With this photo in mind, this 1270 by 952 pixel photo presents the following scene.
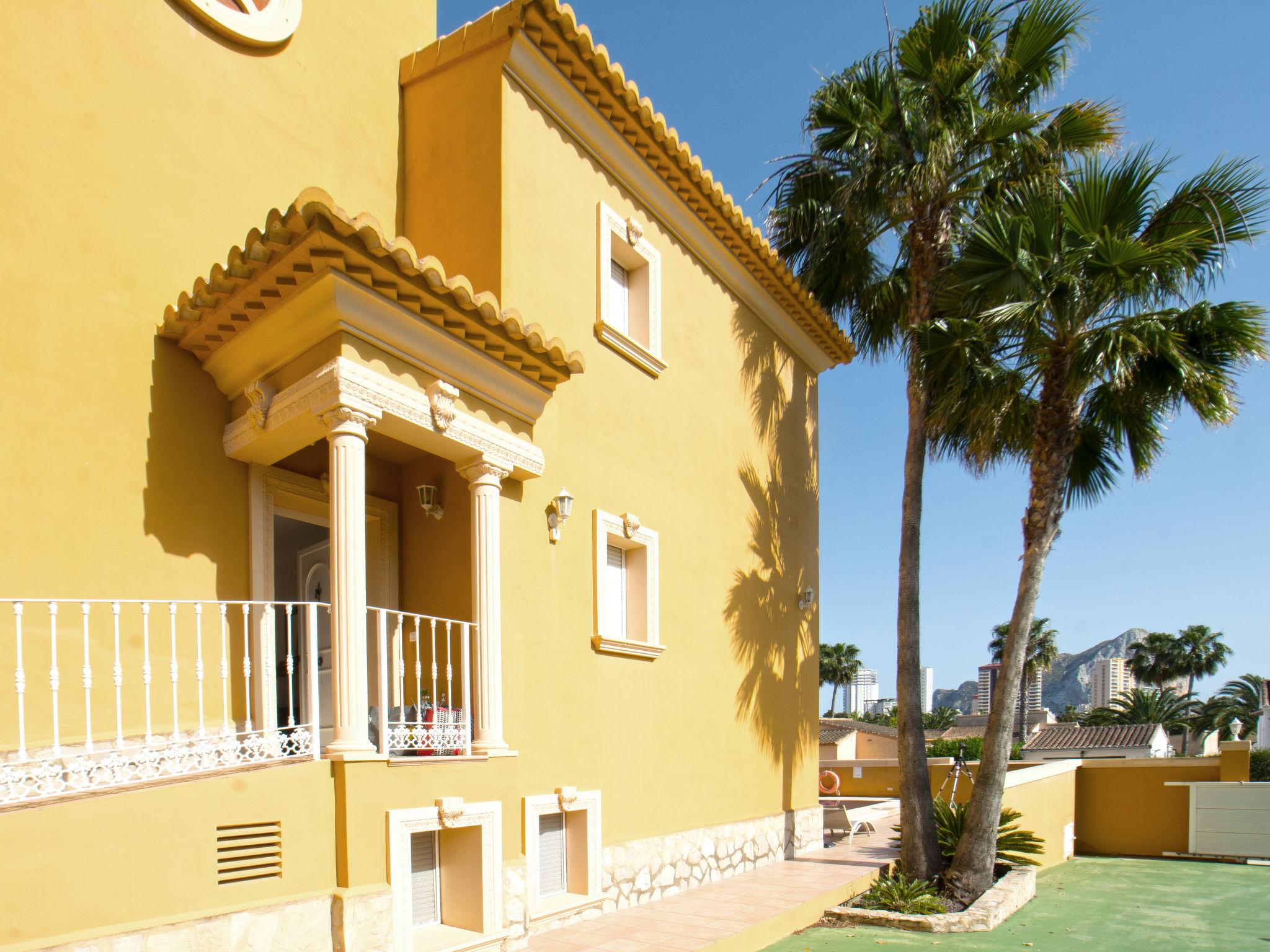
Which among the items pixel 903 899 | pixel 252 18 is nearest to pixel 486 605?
pixel 252 18

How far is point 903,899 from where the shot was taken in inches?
428

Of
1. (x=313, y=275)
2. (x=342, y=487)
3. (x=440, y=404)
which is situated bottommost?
(x=342, y=487)

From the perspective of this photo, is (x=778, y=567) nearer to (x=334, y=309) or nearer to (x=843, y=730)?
(x=334, y=309)

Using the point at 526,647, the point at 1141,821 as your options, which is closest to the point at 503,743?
the point at 526,647

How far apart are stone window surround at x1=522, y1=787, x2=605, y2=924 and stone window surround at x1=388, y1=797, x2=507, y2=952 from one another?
67 centimetres

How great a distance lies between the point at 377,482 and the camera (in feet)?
28.0

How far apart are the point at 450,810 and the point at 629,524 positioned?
3.84 m

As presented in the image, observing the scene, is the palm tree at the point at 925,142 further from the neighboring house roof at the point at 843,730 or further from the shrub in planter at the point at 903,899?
the neighboring house roof at the point at 843,730

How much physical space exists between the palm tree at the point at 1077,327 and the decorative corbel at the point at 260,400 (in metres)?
8.11

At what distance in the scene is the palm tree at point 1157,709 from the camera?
57.0 metres

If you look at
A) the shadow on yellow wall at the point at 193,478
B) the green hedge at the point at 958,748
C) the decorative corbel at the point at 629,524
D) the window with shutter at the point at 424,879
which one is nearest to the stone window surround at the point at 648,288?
the decorative corbel at the point at 629,524

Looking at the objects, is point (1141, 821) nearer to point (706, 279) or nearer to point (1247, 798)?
point (1247, 798)

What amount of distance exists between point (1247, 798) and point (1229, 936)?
7.62m

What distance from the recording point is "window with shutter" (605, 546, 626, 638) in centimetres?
1016
